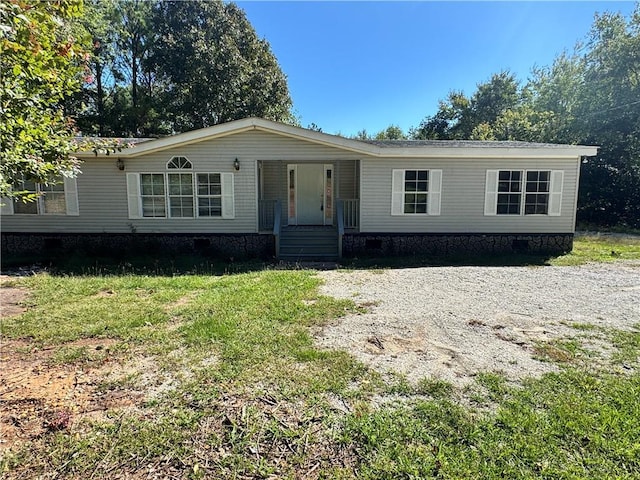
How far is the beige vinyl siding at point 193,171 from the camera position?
9.29 m

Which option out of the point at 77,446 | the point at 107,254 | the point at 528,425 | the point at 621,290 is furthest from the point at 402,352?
the point at 107,254

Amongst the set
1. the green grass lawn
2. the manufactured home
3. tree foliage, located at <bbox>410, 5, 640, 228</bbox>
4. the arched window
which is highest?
tree foliage, located at <bbox>410, 5, 640, 228</bbox>

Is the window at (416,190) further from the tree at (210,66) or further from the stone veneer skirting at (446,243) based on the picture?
the tree at (210,66)

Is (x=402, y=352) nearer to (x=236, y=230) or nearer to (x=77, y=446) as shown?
(x=77, y=446)

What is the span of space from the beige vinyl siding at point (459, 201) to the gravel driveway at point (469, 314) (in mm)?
2019

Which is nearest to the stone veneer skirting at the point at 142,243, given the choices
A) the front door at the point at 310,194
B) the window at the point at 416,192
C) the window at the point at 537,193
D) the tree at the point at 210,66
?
the front door at the point at 310,194

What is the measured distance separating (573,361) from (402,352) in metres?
1.61

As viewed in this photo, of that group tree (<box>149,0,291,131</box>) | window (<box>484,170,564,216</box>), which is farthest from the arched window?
tree (<box>149,0,291,131</box>)

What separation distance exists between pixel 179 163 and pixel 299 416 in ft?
27.2

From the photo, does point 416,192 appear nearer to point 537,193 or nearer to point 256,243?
point 537,193

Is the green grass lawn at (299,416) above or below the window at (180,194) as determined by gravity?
below

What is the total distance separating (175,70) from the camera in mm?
20531

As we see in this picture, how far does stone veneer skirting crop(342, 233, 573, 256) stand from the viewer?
9.67 metres

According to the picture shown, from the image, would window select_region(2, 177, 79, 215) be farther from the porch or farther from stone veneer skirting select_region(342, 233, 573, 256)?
stone veneer skirting select_region(342, 233, 573, 256)
